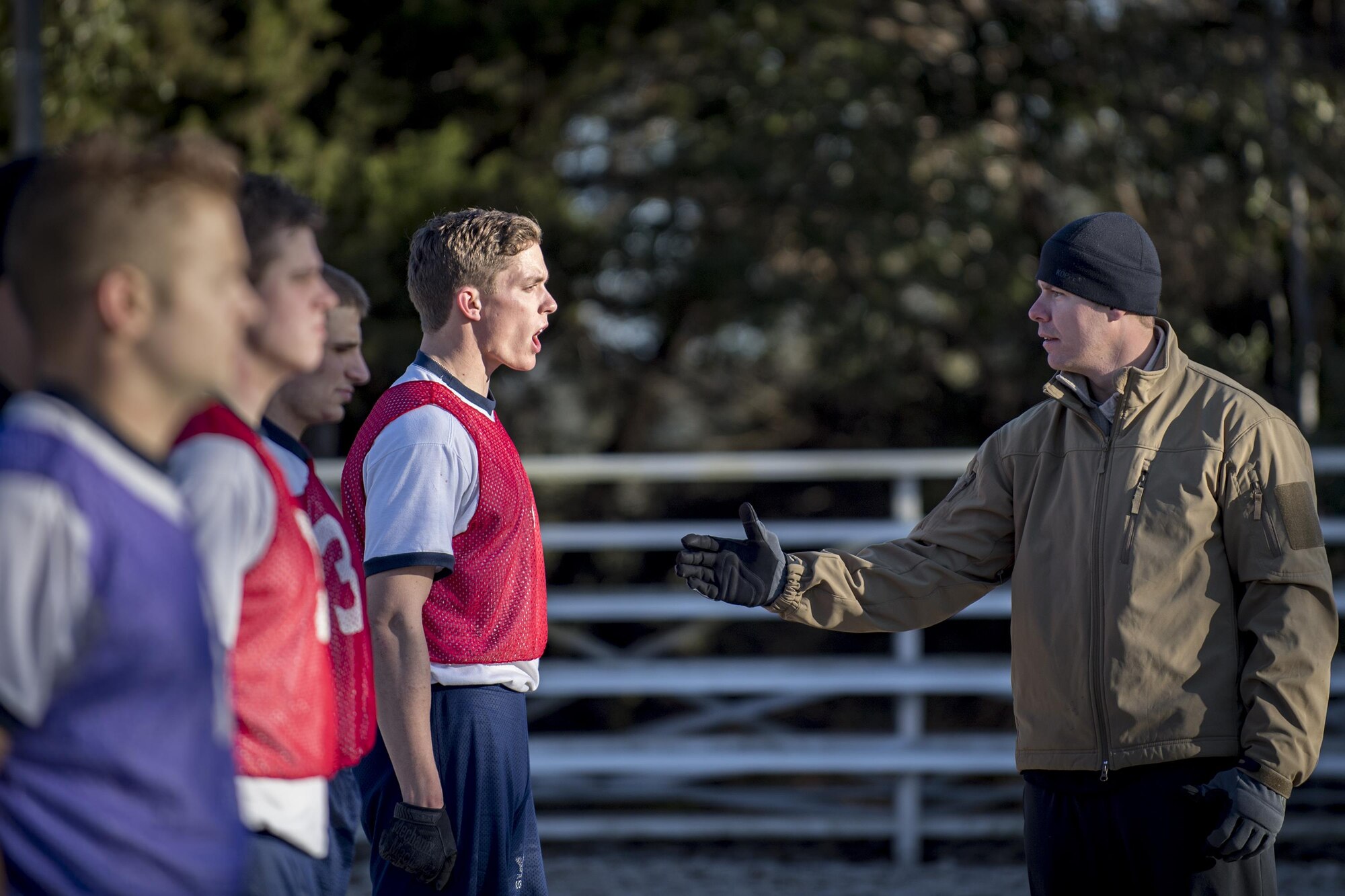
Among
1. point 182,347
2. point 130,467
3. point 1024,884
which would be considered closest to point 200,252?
point 182,347

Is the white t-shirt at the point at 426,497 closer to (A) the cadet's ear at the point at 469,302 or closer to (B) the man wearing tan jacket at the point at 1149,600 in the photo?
(A) the cadet's ear at the point at 469,302

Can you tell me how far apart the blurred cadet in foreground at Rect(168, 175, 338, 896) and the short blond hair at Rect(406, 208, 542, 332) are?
86cm

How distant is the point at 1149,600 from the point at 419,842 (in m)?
1.59

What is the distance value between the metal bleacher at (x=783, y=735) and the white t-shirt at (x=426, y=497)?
3119mm

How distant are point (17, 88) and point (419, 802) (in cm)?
521

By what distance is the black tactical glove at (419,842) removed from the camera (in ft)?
8.57

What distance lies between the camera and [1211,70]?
8.05 m

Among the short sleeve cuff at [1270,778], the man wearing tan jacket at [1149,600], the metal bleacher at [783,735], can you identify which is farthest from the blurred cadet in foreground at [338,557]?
the metal bleacher at [783,735]

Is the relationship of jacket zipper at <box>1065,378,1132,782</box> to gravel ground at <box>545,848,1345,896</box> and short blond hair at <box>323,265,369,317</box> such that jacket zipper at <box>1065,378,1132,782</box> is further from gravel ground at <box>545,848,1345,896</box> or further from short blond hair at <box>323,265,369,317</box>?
gravel ground at <box>545,848,1345,896</box>

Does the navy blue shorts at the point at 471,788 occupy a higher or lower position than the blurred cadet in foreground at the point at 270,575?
lower

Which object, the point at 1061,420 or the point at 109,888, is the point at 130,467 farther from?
the point at 1061,420

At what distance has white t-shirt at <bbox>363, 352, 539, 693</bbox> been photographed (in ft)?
8.73

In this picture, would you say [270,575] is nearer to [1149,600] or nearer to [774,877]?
[1149,600]

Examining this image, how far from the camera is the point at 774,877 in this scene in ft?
18.9
